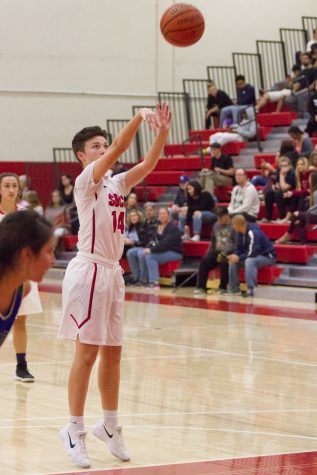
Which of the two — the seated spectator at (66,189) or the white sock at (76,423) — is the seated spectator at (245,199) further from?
the white sock at (76,423)

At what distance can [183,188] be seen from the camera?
1972cm

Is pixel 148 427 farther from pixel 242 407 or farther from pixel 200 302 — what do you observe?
pixel 200 302

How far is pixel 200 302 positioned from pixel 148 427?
8.70 meters

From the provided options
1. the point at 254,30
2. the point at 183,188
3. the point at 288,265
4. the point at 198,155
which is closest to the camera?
the point at 288,265

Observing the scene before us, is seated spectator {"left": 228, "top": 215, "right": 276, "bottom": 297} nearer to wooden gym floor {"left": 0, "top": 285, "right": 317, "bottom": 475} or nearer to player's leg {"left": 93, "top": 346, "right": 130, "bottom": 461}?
wooden gym floor {"left": 0, "top": 285, "right": 317, "bottom": 475}

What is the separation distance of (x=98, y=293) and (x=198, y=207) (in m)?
12.8

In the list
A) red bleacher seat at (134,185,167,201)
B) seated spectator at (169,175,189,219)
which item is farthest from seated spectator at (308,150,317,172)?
red bleacher seat at (134,185,167,201)

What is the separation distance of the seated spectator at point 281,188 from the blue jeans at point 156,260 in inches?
73.9

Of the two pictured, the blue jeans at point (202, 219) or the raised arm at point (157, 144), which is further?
Answer: the blue jeans at point (202, 219)

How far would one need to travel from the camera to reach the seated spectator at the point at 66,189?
69.9ft

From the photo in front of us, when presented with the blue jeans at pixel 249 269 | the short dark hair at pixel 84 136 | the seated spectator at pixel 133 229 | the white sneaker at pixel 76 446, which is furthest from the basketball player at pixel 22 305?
the seated spectator at pixel 133 229

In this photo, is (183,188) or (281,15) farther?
(281,15)

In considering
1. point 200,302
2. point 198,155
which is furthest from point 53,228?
point 198,155

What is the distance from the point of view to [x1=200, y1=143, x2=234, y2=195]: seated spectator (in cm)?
1966
